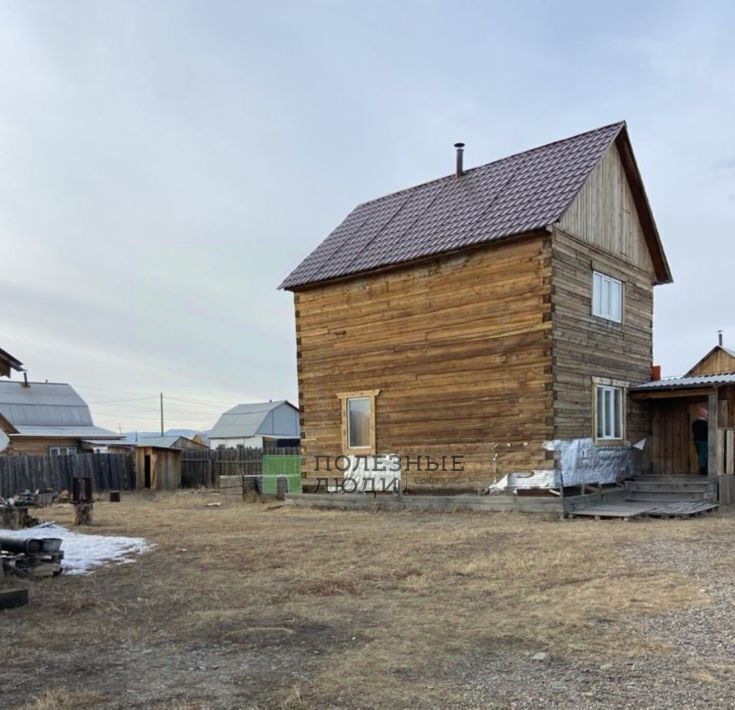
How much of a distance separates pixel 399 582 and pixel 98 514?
13212 millimetres

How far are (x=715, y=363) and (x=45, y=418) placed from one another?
3599 cm

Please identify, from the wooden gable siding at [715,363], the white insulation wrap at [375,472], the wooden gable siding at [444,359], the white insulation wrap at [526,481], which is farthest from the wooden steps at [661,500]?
the wooden gable siding at [715,363]

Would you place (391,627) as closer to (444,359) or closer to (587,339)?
(444,359)

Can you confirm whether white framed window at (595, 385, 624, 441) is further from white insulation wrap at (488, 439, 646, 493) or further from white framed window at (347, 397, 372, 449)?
white framed window at (347, 397, 372, 449)

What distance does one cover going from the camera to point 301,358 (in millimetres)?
20641

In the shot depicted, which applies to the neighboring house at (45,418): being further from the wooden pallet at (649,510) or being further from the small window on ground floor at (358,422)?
the wooden pallet at (649,510)

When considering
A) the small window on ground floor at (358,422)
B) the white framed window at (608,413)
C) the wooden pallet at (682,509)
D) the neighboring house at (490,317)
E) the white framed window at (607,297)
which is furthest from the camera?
the small window on ground floor at (358,422)

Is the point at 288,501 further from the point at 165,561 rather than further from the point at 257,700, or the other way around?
the point at 257,700

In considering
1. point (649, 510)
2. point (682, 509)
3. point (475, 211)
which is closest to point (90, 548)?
point (649, 510)

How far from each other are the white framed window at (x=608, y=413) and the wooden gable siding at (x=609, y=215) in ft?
11.6

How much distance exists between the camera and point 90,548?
1184 cm

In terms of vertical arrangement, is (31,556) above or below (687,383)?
below

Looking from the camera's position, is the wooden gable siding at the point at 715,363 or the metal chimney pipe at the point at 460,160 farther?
the wooden gable siding at the point at 715,363

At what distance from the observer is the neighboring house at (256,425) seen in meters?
60.5
